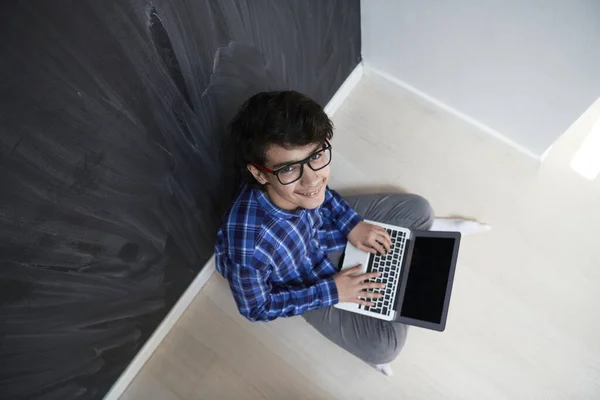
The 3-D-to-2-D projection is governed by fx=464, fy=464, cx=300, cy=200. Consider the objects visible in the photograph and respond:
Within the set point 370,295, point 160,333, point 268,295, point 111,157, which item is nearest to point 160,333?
point 160,333

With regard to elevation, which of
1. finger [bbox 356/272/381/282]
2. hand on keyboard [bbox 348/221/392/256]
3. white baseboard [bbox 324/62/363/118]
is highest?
white baseboard [bbox 324/62/363/118]

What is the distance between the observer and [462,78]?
1.70 m

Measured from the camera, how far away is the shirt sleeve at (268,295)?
1.21 meters

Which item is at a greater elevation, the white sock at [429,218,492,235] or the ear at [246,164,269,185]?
the ear at [246,164,269,185]

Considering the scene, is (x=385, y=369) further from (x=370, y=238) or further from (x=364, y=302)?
(x=370, y=238)

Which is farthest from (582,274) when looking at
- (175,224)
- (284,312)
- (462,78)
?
(175,224)

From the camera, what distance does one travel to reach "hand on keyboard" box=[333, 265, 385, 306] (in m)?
1.37

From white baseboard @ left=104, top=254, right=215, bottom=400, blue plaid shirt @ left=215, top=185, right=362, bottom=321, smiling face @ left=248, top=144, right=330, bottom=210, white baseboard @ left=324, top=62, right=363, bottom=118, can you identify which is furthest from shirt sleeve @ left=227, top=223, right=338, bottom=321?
white baseboard @ left=324, top=62, right=363, bottom=118

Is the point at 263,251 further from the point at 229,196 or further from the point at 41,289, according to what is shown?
the point at 41,289

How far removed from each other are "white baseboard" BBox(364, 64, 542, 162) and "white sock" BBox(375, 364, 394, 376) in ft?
3.20

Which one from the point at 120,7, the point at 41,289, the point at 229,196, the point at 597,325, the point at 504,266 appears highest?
the point at 120,7

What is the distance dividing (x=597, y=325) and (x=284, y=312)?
42.5 inches

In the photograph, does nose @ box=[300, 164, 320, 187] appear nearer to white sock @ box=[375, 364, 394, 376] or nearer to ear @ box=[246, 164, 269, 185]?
ear @ box=[246, 164, 269, 185]

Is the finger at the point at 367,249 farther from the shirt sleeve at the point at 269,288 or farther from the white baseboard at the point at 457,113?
the white baseboard at the point at 457,113
